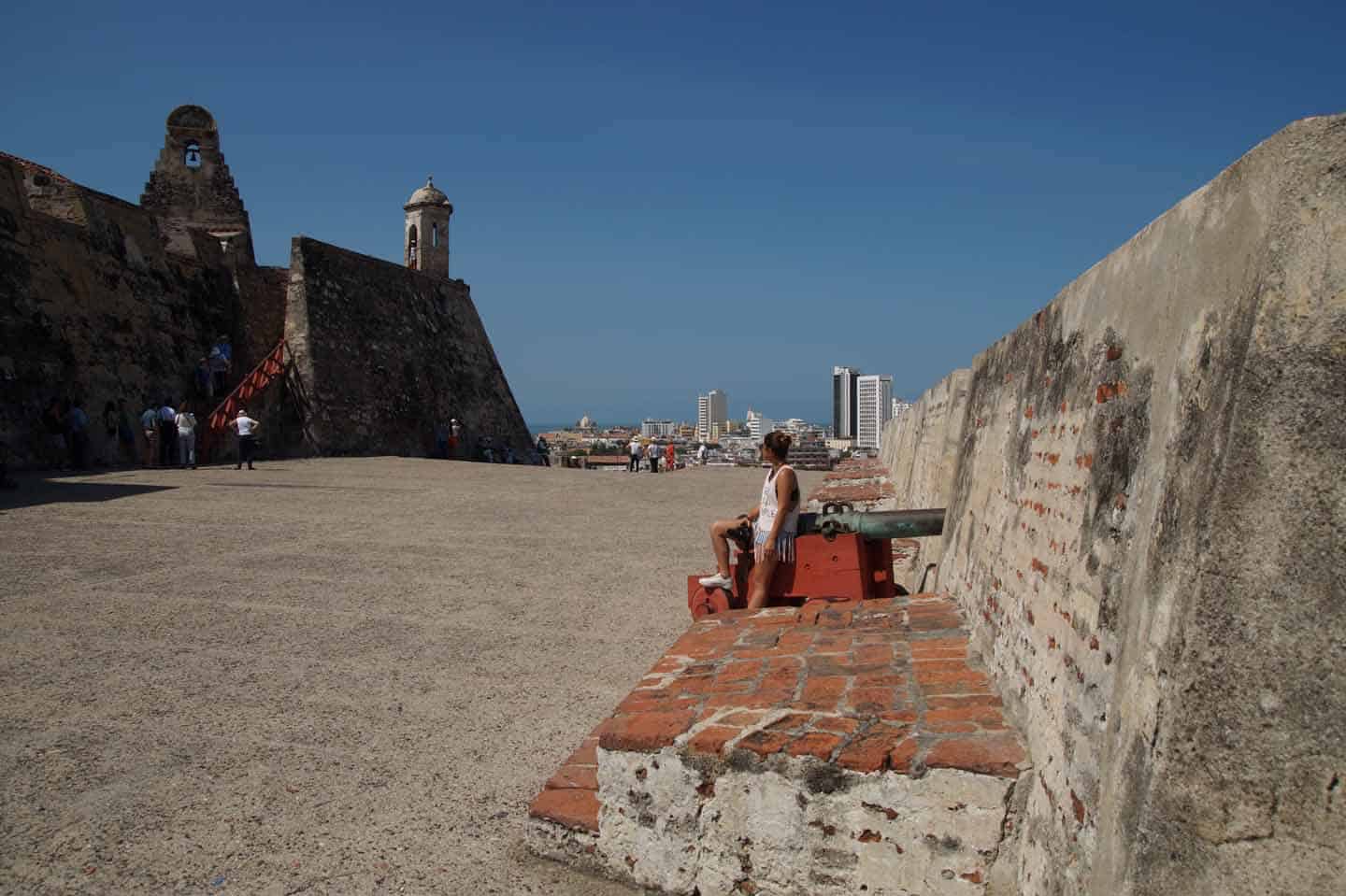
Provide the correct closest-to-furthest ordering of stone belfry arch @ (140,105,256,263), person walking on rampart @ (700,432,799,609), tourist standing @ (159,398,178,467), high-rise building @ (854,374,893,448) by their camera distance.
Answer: person walking on rampart @ (700,432,799,609) < tourist standing @ (159,398,178,467) < stone belfry arch @ (140,105,256,263) < high-rise building @ (854,374,893,448)

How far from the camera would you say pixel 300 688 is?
4.84 metres

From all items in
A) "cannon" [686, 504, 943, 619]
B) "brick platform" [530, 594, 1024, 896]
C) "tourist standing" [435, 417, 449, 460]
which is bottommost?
"brick platform" [530, 594, 1024, 896]

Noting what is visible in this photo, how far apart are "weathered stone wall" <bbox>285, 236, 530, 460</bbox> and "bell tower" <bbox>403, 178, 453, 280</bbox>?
73 cm

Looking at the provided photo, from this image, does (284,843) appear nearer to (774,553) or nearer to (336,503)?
(774,553)

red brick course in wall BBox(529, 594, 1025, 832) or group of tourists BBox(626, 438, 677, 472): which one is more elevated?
group of tourists BBox(626, 438, 677, 472)

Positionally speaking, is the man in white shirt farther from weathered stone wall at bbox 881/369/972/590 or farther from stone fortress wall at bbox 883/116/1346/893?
stone fortress wall at bbox 883/116/1346/893

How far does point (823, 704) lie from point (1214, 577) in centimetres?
141

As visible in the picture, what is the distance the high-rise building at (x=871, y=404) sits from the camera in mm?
62594

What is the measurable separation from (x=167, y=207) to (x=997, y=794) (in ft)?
85.7

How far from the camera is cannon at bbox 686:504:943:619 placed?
4.96 metres

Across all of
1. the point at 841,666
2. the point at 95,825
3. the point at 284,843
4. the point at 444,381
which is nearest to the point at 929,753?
the point at 841,666

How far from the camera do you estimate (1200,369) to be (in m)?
1.83

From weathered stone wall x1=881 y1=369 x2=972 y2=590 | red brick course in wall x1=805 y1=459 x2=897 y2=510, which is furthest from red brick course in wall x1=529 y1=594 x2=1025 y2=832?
red brick course in wall x1=805 y1=459 x2=897 y2=510

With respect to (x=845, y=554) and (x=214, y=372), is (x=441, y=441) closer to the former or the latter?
(x=214, y=372)
